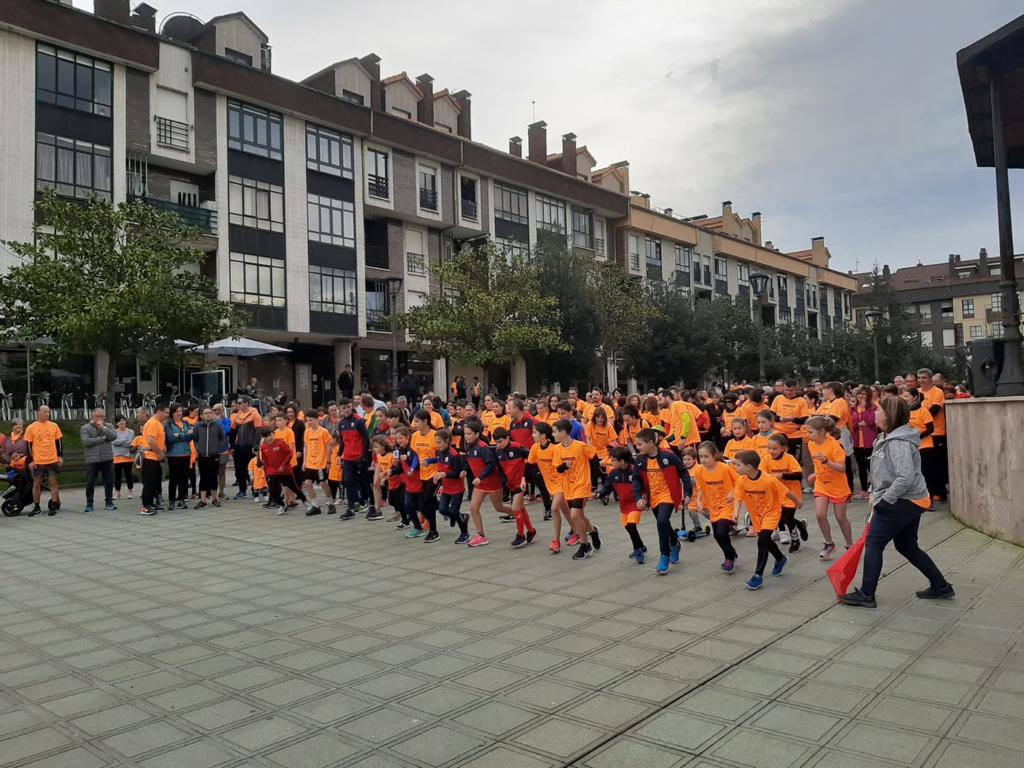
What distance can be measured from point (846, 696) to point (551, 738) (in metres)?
1.78

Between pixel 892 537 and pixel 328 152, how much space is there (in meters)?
33.0

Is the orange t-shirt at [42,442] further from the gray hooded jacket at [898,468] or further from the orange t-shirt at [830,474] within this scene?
the gray hooded jacket at [898,468]

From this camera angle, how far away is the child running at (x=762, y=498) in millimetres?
6961

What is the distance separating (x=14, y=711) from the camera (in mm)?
4535

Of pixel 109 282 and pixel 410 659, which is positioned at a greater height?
pixel 109 282

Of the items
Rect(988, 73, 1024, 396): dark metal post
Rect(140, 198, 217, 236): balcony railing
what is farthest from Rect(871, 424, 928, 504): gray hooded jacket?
Rect(140, 198, 217, 236): balcony railing

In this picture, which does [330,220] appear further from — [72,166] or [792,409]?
[792,409]

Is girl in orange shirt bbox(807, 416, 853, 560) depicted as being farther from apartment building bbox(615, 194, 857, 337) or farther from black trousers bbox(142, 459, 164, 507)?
apartment building bbox(615, 194, 857, 337)

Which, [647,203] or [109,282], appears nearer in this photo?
[109,282]

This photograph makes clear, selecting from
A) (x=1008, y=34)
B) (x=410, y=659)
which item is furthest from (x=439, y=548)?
(x=1008, y=34)

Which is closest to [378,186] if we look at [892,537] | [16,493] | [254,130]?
[254,130]

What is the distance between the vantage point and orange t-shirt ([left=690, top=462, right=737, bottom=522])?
7473mm

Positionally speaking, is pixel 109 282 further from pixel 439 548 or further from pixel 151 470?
pixel 439 548

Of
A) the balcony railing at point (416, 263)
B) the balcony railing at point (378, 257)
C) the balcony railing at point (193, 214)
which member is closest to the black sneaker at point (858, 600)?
the balcony railing at point (193, 214)
